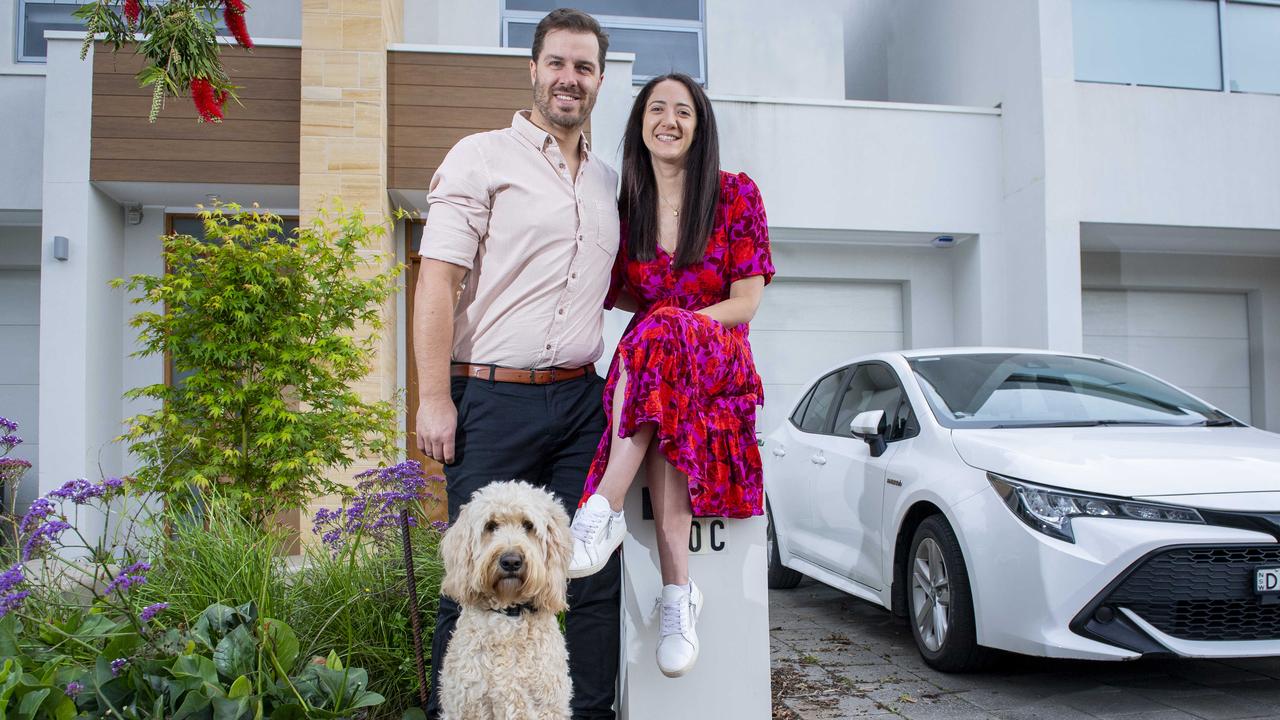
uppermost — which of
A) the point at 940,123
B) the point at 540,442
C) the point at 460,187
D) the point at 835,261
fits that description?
the point at 940,123

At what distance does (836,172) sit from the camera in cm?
915

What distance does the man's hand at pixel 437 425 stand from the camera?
2.54 m

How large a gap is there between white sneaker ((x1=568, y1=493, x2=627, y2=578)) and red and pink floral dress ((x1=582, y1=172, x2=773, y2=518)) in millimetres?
127

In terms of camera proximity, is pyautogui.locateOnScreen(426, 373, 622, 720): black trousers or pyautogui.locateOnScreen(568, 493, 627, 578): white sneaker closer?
pyautogui.locateOnScreen(568, 493, 627, 578): white sneaker

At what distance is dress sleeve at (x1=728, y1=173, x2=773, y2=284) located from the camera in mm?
2914

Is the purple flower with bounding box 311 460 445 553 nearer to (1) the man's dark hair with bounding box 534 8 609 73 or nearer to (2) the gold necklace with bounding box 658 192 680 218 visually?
(2) the gold necklace with bounding box 658 192 680 218

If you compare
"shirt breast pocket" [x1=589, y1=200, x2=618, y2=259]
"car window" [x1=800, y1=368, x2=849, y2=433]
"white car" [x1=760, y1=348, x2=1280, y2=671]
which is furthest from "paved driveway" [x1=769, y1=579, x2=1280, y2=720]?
"shirt breast pocket" [x1=589, y1=200, x2=618, y2=259]

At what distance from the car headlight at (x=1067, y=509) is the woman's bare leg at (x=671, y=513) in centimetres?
173

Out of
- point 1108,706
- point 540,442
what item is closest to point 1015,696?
point 1108,706

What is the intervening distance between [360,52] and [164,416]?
13.1 ft

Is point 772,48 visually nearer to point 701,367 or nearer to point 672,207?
point 672,207

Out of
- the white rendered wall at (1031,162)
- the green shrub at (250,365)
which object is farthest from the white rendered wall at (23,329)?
the white rendered wall at (1031,162)

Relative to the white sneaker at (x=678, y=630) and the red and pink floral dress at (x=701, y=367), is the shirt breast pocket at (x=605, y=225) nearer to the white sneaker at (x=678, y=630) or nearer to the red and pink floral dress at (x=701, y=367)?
the red and pink floral dress at (x=701, y=367)

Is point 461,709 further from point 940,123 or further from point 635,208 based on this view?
point 940,123
